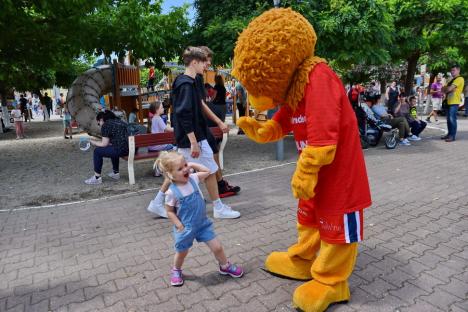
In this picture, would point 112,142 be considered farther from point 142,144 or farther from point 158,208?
point 158,208

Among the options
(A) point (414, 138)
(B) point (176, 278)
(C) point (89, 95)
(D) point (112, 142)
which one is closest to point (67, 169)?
(D) point (112, 142)

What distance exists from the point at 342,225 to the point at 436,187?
3.93 metres

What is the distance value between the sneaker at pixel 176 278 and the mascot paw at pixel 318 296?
0.93 meters

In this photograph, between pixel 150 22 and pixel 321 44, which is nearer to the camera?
pixel 321 44

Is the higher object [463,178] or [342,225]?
[342,225]

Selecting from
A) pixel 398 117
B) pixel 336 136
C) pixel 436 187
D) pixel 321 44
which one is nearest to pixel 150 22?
pixel 321 44

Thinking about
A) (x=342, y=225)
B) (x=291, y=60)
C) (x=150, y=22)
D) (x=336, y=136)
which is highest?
(x=150, y=22)

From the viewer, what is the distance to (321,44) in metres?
7.96

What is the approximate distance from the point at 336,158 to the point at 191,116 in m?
1.99

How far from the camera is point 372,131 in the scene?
9.37 metres

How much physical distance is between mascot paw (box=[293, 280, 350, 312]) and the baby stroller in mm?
6948

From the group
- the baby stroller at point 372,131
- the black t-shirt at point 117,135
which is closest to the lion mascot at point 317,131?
the black t-shirt at point 117,135

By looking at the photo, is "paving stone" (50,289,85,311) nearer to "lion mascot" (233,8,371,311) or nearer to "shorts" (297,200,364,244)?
"lion mascot" (233,8,371,311)

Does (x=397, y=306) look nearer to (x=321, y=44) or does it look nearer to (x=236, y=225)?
(x=236, y=225)
